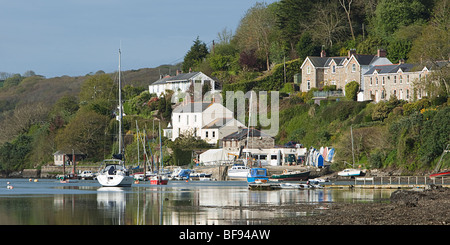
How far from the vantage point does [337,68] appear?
3423 inches

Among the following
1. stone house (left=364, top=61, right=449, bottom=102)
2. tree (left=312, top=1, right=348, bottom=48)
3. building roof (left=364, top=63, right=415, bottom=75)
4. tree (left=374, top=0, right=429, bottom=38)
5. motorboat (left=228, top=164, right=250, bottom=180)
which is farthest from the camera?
tree (left=312, top=1, right=348, bottom=48)

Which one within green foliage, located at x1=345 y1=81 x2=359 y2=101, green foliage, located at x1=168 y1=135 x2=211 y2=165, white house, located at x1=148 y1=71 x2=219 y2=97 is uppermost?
white house, located at x1=148 y1=71 x2=219 y2=97

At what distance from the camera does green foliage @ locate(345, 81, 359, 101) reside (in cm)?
8250

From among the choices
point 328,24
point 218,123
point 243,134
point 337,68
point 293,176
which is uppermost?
point 328,24

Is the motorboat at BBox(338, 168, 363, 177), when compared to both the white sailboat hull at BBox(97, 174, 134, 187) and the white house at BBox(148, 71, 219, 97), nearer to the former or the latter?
the white sailboat hull at BBox(97, 174, 134, 187)

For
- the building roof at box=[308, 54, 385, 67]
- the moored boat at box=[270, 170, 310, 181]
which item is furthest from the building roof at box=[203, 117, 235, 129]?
A: the moored boat at box=[270, 170, 310, 181]

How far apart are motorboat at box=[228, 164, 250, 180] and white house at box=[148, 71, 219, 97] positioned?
28.8 meters

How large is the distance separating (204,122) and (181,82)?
58.8 ft

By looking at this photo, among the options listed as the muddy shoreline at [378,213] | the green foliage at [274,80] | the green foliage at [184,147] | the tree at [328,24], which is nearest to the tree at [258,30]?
the green foliage at [274,80]

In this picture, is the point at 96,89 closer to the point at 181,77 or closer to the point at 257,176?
the point at 181,77

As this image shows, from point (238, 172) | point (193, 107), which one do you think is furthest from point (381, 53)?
point (193, 107)
